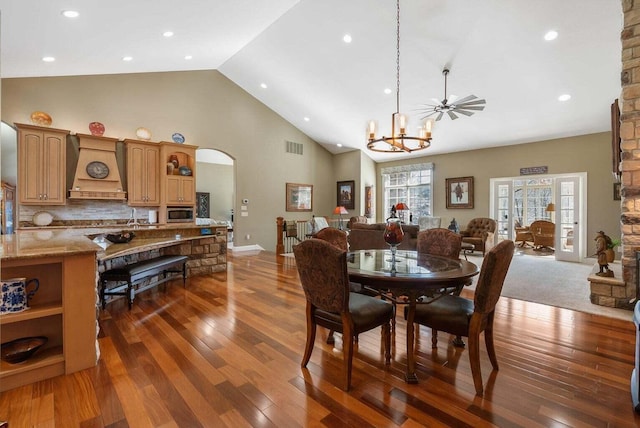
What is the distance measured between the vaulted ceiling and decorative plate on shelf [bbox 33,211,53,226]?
7.54 ft

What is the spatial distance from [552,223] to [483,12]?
6101mm

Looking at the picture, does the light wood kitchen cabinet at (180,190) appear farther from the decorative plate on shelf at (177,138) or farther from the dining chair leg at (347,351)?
the dining chair leg at (347,351)

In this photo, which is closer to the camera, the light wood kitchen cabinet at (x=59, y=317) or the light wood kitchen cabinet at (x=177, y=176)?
the light wood kitchen cabinet at (x=59, y=317)

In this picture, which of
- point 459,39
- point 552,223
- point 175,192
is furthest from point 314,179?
point 552,223

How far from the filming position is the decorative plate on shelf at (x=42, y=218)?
528 centimetres

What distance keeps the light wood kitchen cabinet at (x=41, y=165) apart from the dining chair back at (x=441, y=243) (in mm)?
6181

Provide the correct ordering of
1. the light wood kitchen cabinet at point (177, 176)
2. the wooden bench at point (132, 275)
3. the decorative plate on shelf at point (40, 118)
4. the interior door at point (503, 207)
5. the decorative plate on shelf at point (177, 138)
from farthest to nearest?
the interior door at point (503, 207), the decorative plate on shelf at point (177, 138), the light wood kitchen cabinet at point (177, 176), the decorative plate on shelf at point (40, 118), the wooden bench at point (132, 275)

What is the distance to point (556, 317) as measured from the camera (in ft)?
10.6

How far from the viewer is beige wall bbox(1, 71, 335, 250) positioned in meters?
5.52

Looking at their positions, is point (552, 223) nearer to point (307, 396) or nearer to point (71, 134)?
point (307, 396)

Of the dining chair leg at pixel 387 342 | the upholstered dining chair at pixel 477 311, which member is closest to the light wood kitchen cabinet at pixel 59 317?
the dining chair leg at pixel 387 342

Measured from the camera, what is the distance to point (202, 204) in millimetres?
11461

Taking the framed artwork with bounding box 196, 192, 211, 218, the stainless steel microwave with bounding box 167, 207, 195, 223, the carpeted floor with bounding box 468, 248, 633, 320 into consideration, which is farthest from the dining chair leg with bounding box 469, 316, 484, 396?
the framed artwork with bounding box 196, 192, 211, 218

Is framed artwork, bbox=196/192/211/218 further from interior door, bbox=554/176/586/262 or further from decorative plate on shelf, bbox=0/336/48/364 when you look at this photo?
interior door, bbox=554/176/586/262
